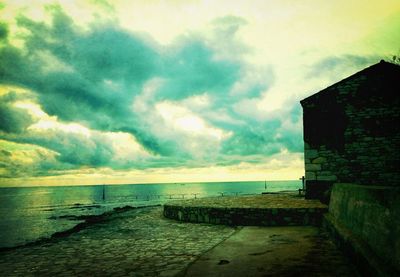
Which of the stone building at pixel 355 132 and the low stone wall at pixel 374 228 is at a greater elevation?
the stone building at pixel 355 132

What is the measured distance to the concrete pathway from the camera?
18.8 feet

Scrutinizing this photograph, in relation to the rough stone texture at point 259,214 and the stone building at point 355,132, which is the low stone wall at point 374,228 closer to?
the rough stone texture at point 259,214

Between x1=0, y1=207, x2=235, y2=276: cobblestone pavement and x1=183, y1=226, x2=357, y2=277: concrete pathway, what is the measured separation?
0.65 m

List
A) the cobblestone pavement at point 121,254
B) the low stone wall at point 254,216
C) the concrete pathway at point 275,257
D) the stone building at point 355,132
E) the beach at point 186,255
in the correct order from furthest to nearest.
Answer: the stone building at point 355,132 < the low stone wall at point 254,216 < the cobblestone pavement at point 121,254 < the beach at point 186,255 < the concrete pathway at point 275,257

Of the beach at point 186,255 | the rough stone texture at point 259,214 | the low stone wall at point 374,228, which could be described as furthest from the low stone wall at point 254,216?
the low stone wall at point 374,228

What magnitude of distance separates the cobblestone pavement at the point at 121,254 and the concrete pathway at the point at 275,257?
2.12 feet

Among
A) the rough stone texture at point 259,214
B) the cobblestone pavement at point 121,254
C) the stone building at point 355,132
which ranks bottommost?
the cobblestone pavement at point 121,254

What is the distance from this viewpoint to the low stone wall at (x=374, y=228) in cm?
400

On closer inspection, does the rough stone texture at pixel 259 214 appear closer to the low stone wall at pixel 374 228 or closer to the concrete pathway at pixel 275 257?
the concrete pathway at pixel 275 257

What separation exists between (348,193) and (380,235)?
277 cm

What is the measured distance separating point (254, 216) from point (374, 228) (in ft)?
24.1

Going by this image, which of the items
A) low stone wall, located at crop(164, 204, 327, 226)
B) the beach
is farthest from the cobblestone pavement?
low stone wall, located at crop(164, 204, 327, 226)

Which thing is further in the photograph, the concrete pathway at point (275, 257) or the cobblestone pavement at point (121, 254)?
the cobblestone pavement at point (121, 254)

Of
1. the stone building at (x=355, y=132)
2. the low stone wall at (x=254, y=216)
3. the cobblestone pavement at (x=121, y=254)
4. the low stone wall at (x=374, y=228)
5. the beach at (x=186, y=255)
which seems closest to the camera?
the low stone wall at (x=374, y=228)
